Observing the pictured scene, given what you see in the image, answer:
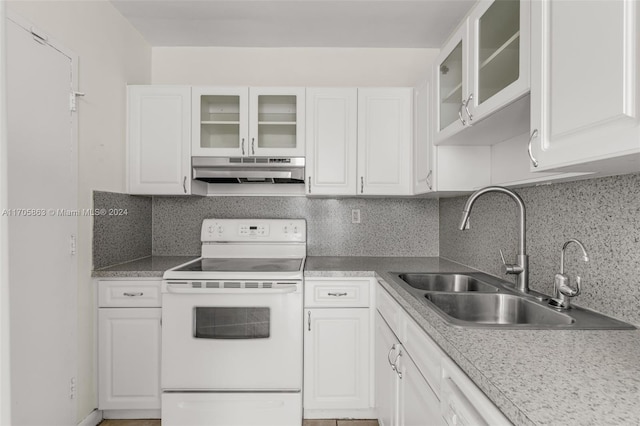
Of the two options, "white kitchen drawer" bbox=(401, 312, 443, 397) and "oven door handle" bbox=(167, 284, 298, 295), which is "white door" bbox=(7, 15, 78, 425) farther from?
"white kitchen drawer" bbox=(401, 312, 443, 397)

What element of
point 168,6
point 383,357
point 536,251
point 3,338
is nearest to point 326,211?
point 383,357

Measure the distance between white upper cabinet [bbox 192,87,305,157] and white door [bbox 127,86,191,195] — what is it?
85 millimetres

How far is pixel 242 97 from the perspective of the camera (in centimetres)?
237

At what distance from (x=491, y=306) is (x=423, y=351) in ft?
1.73

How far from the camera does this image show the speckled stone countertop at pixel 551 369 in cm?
60

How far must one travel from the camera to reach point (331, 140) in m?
2.39

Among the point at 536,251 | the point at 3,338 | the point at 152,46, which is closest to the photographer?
the point at 3,338

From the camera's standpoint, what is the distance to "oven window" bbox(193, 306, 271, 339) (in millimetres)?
1935

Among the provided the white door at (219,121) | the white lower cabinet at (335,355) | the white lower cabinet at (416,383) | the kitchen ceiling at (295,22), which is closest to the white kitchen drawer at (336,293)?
the white lower cabinet at (335,355)

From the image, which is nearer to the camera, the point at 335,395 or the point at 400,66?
the point at 335,395

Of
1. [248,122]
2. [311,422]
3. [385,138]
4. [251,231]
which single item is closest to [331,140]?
[385,138]

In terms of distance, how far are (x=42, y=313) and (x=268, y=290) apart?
3.46 ft

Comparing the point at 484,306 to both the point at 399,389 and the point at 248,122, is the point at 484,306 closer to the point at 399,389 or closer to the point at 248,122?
the point at 399,389

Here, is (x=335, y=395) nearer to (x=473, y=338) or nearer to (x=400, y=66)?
(x=473, y=338)
